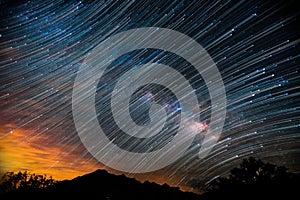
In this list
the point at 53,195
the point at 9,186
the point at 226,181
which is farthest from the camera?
the point at 9,186

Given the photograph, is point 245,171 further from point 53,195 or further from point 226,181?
point 53,195

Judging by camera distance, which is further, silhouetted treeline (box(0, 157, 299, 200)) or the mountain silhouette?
the mountain silhouette

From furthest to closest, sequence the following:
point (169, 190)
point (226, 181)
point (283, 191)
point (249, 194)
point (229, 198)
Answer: point (226, 181) → point (169, 190) → point (229, 198) → point (249, 194) → point (283, 191)

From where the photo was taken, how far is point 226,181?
110 ft

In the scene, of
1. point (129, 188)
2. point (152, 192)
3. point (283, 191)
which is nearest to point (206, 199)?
point (283, 191)

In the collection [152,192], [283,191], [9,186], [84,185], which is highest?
[9,186]

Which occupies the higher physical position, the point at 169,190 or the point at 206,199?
the point at 169,190

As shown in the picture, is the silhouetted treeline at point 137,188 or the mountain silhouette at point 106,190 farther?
the mountain silhouette at point 106,190

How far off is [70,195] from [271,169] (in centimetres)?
2513

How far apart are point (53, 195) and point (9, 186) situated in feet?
138

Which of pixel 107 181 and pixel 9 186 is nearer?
pixel 107 181

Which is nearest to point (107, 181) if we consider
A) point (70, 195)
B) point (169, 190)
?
point (70, 195)

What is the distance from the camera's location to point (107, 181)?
31.5 metres

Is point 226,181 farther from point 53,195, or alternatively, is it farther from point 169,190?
point 53,195
